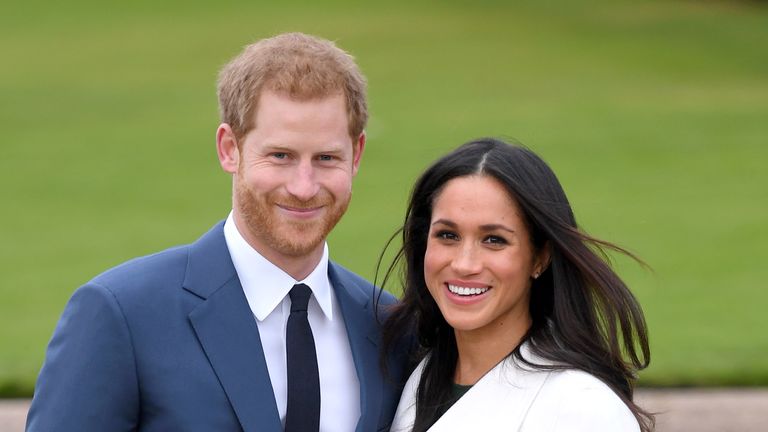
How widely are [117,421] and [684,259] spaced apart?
1076 cm

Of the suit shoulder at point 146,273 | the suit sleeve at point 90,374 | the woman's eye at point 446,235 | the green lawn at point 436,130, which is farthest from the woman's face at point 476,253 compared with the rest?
the green lawn at point 436,130

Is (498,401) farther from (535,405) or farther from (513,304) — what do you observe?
(513,304)

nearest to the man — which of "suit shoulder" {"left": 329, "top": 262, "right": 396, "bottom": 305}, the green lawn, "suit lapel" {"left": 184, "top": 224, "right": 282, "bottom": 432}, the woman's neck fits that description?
"suit lapel" {"left": 184, "top": 224, "right": 282, "bottom": 432}

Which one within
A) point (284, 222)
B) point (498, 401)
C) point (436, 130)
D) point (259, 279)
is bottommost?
point (436, 130)

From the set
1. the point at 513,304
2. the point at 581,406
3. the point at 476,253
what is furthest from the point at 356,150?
the point at 581,406

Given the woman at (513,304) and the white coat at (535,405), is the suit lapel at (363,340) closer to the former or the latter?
the woman at (513,304)

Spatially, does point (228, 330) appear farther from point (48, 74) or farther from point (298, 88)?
point (48, 74)

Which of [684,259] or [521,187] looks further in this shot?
[684,259]

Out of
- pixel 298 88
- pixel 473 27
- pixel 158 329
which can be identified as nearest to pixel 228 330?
pixel 158 329

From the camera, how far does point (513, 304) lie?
420cm

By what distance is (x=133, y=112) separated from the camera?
73.4 feet

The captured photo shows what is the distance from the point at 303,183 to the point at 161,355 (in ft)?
2.04

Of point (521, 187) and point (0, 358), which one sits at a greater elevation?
point (521, 187)

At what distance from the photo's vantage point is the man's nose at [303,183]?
3854 millimetres
